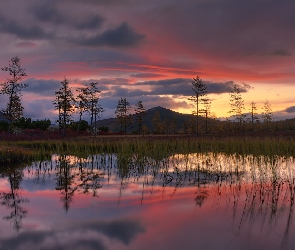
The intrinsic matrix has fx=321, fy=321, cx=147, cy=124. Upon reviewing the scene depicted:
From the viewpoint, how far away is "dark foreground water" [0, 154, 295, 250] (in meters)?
7.72

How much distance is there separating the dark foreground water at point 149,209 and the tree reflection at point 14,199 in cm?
3

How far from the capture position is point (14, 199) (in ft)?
41.0

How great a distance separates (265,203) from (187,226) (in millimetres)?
3232

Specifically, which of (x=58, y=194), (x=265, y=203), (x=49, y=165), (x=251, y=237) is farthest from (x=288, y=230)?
(x=49, y=165)

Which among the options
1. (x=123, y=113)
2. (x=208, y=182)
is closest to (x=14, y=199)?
(x=208, y=182)

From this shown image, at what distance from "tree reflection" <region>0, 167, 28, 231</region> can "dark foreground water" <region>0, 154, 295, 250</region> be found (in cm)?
3

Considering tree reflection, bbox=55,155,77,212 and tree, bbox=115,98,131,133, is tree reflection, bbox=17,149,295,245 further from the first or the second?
tree, bbox=115,98,131,133

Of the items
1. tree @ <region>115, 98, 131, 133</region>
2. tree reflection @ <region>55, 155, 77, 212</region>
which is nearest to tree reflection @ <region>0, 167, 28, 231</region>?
tree reflection @ <region>55, 155, 77, 212</region>

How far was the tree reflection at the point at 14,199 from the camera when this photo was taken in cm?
976

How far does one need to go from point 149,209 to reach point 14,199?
5631mm

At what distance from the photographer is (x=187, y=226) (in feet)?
28.7

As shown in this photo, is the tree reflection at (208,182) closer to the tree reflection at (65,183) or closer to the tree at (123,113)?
the tree reflection at (65,183)

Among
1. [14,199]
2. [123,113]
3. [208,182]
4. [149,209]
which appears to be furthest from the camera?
[123,113]

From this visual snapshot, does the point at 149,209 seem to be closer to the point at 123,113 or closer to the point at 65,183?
the point at 65,183
